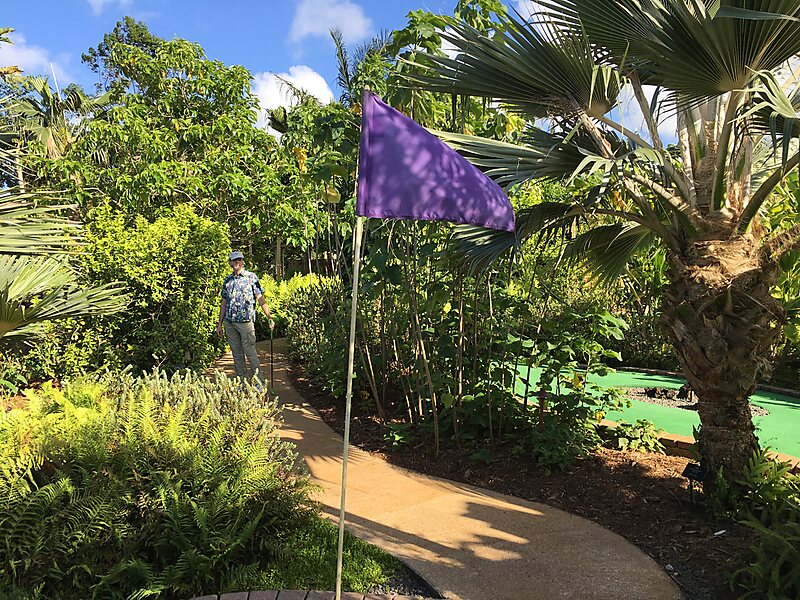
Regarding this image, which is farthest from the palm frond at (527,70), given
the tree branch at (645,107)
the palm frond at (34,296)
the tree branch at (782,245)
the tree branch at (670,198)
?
the palm frond at (34,296)

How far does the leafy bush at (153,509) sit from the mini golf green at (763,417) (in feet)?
11.0

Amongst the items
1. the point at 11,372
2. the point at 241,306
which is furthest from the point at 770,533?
the point at 11,372

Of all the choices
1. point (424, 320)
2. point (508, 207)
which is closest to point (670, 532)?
point (508, 207)

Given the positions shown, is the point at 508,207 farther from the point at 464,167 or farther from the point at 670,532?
the point at 670,532

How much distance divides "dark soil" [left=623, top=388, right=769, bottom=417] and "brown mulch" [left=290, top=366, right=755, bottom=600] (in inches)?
111

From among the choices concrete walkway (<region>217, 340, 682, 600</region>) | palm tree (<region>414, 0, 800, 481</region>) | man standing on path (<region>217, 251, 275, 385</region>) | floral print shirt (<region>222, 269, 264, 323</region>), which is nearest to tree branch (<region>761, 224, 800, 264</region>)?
palm tree (<region>414, 0, 800, 481</region>)

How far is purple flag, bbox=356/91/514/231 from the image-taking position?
273 centimetres

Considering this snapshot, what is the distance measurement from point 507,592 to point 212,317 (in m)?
6.21

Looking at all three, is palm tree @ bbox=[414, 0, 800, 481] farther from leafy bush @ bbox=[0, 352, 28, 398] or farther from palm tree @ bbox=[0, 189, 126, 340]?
leafy bush @ bbox=[0, 352, 28, 398]

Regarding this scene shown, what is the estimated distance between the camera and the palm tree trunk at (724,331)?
375 cm

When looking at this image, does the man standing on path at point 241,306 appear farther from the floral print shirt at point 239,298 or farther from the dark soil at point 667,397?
the dark soil at point 667,397

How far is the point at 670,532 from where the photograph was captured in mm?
3818

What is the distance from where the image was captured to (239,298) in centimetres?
721

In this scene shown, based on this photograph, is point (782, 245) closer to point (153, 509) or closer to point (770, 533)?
point (770, 533)
